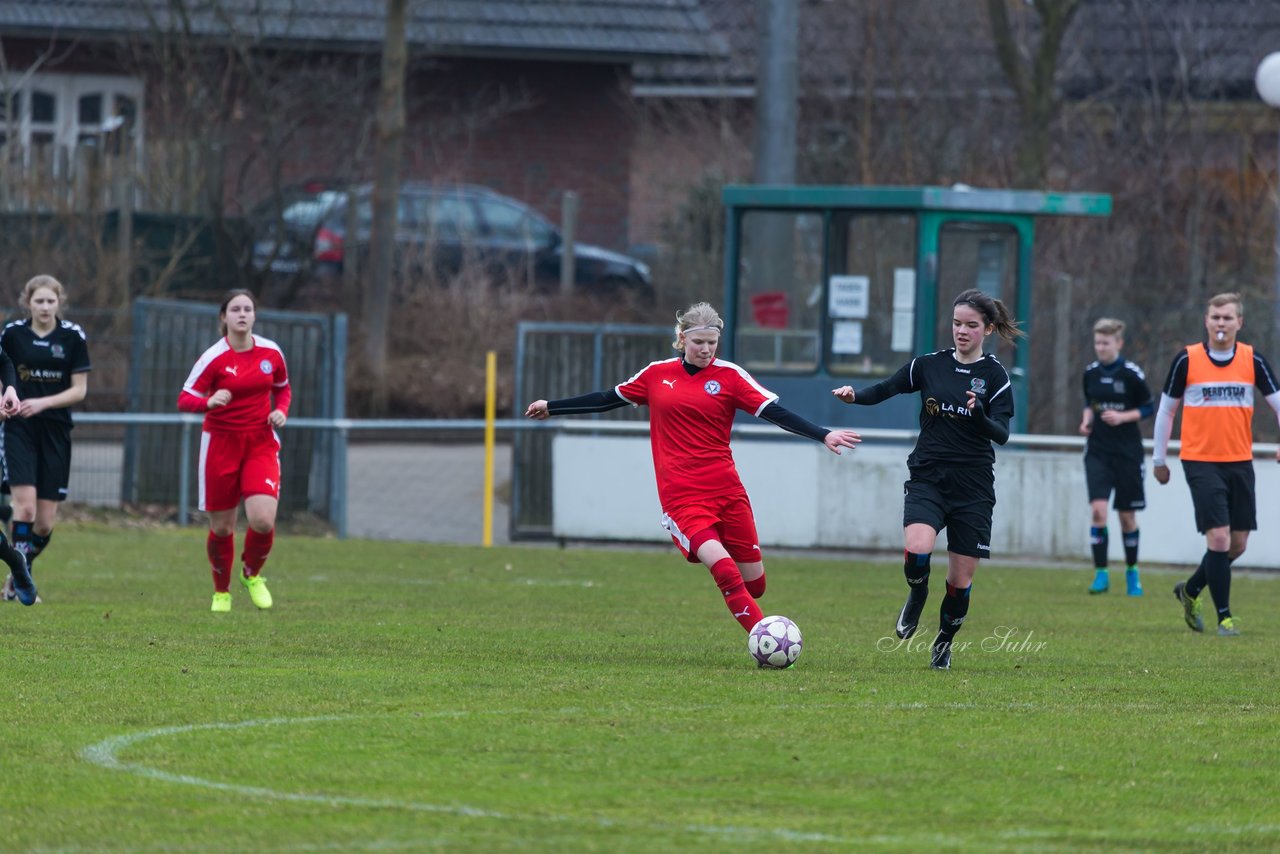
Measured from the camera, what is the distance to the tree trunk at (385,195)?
83.7 ft

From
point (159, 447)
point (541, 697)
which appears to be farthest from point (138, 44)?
point (541, 697)

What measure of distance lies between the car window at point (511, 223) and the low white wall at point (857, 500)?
10.2 meters

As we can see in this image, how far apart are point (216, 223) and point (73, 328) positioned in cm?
1419

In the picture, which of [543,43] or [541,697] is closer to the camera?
[541,697]

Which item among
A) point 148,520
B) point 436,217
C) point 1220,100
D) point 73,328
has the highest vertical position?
point 1220,100

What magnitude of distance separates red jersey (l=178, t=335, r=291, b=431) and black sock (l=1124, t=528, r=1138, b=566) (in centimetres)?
664

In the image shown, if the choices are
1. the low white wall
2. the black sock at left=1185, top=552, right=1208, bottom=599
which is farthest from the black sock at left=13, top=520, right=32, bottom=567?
the black sock at left=1185, top=552, right=1208, bottom=599

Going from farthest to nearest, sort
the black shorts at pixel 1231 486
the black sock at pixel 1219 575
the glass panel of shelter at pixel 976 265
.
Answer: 1. the glass panel of shelter at pixel 976 265
2. the black shorts at pixel 1231 486
3. the black sock at pixel 1219 575

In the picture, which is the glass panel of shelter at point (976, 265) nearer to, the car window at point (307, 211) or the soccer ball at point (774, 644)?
the soccer ball at point (774, 644)

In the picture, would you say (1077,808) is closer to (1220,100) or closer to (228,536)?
(228,536)

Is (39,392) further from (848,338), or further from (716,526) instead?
(848,338)

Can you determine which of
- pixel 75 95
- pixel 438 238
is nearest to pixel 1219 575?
pixel 438 238

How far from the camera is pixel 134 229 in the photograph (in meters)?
26.4

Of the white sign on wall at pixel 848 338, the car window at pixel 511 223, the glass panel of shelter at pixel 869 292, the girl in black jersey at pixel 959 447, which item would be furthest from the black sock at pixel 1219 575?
the car window at pixel 511 223
